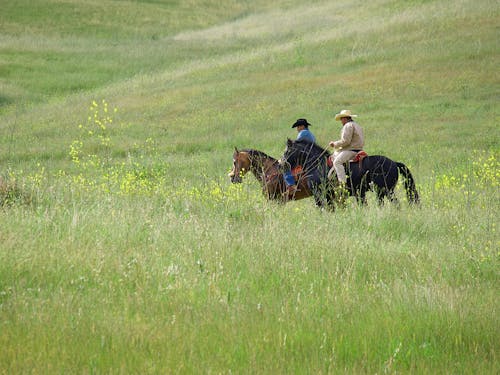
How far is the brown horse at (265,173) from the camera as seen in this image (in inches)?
522

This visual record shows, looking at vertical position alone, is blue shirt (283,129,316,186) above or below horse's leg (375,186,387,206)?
above

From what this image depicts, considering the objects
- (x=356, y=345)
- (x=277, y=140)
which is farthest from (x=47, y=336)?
(x=277, y=140)

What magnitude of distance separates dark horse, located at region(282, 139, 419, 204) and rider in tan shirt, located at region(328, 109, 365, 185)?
0.55 ft

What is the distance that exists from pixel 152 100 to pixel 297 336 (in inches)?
1271

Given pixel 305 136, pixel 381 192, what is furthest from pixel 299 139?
pixel 381 192

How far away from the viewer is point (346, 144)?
12.9 metres

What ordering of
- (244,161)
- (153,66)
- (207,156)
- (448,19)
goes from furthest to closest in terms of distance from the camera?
1. (153,66)
2. (448,19)
3. (207,156)
4. (244,161)

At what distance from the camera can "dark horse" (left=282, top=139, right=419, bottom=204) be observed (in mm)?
12781

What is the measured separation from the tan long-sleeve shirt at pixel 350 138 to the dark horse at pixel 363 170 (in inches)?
11.4

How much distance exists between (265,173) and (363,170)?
185cm

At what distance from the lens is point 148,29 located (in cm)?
7169

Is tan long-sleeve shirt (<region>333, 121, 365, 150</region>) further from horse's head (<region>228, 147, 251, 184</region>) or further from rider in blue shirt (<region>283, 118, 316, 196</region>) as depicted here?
horse's head (<region>228, 147, 251, 184</region>)

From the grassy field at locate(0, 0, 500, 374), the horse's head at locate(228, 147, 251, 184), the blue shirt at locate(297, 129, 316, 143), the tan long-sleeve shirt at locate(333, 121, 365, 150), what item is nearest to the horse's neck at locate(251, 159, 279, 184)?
the horse's head at locate(228, 147, 251, 184)

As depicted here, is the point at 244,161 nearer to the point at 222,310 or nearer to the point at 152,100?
the point at 222,310
